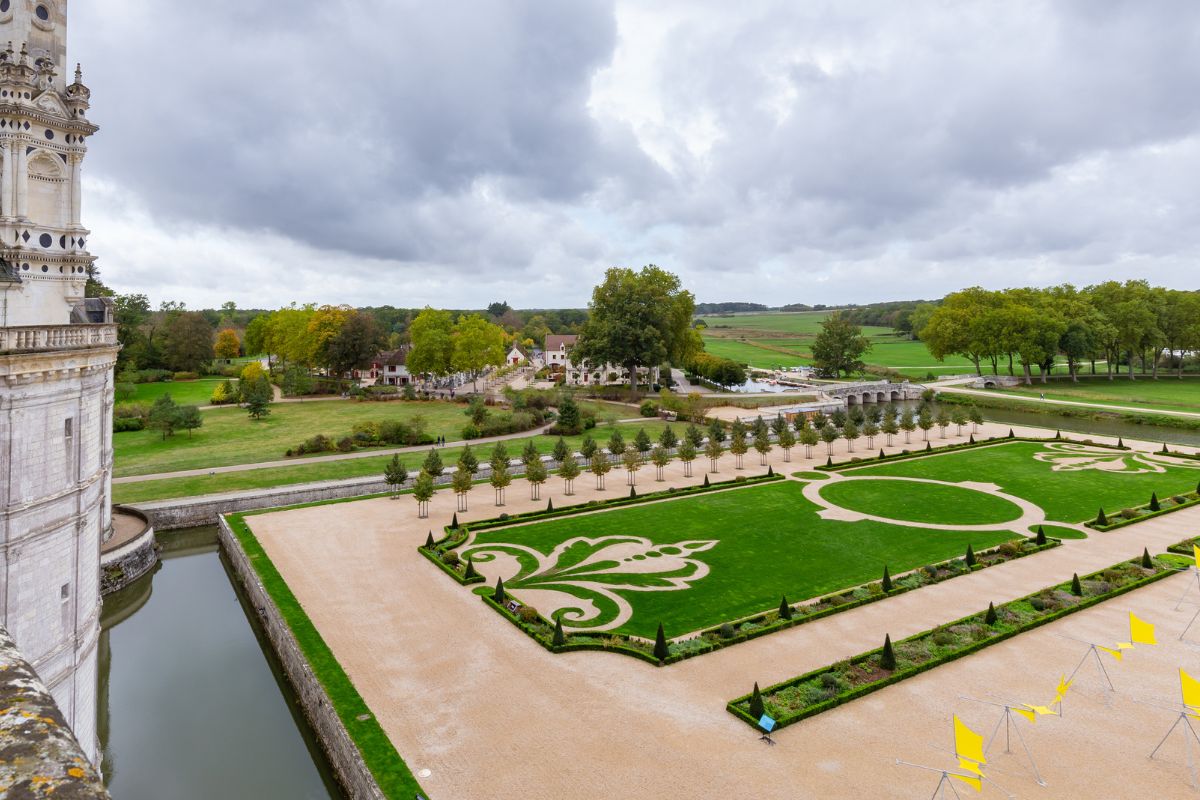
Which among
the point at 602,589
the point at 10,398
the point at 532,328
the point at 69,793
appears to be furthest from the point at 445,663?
the point at 532,328

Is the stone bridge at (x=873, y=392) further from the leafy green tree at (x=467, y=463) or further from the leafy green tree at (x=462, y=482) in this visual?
the leafy green tree at (x=462, y=482)

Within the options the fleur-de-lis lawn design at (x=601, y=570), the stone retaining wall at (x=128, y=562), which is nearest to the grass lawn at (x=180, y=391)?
the stone retaining wall at (x=128, y=562)

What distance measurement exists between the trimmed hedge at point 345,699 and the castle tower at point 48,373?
5.66m

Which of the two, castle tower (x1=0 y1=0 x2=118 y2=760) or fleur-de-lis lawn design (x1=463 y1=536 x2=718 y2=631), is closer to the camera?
castle tower (x1=0 y1=0 x2=118 y2=760)

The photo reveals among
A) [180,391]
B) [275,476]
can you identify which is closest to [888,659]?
[275,476]

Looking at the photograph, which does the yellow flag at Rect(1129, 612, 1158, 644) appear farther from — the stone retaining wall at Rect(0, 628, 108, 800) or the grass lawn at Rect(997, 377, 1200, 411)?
the grass lawn at Rect(997, 377, 1200, 411)

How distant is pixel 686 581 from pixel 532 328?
539 ft

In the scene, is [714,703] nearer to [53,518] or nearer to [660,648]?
[660,648]

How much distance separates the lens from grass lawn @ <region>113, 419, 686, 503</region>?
40500mm

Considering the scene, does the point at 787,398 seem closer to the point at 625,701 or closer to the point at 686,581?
the point at 686,581

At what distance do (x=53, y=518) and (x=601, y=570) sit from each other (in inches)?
743

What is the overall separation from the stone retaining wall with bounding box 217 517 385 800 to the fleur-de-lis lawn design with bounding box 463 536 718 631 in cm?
770

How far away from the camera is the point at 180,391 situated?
87.4 m

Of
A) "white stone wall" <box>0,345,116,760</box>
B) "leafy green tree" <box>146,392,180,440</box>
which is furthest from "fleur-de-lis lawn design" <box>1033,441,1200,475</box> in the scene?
"leafy green tree" <box>146,392,180,440</box>
